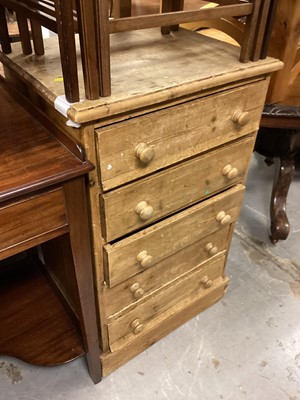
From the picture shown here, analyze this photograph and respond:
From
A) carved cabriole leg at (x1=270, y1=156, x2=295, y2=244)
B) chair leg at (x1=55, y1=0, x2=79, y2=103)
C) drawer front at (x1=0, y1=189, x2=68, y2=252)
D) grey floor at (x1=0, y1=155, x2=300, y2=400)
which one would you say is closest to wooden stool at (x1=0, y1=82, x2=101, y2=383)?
drawer front at (x1=0, y1=189, x2=68, y2=252)

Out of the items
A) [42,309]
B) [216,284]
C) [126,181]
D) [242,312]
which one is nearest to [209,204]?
[126,181]

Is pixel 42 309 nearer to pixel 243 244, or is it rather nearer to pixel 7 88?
pixel 7 88

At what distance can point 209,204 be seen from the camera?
106cm

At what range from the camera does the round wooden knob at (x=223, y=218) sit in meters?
1.12

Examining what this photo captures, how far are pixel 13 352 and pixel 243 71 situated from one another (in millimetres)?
1054

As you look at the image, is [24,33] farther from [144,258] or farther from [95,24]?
[144,258]

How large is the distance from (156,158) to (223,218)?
38 cm

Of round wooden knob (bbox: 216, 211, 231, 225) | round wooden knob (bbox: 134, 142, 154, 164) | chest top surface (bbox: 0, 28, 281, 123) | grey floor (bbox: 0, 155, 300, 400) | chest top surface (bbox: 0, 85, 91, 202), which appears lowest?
grey floor (bbox: 0, 155, 300, 400)

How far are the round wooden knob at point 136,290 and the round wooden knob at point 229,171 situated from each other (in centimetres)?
40

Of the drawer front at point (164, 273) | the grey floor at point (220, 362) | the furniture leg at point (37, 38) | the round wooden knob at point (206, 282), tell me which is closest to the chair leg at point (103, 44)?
the furniture leg at point (37, 38)

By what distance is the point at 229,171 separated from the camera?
1.03 metres

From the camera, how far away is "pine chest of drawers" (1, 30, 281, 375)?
2.49ft

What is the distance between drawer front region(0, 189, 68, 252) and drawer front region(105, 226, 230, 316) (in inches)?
13.6

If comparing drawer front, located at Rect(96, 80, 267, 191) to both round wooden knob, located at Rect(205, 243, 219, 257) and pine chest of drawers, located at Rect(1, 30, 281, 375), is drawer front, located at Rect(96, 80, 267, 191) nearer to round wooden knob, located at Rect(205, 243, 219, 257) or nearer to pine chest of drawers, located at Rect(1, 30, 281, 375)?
pine chest of drawers, located at Rect(1, 30, 281, 375)
